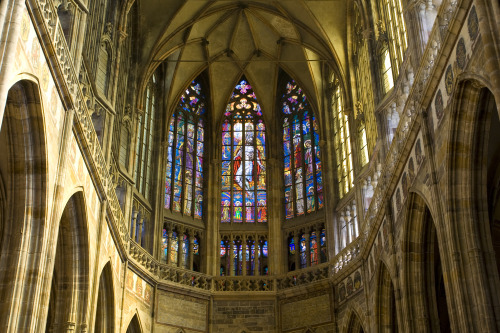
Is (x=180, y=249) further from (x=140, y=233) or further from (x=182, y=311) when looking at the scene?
(x=182, y=311)

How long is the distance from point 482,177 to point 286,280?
44.3 feet

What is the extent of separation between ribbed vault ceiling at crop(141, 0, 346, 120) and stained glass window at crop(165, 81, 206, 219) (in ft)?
2.67

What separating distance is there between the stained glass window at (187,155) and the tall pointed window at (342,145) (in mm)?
5854

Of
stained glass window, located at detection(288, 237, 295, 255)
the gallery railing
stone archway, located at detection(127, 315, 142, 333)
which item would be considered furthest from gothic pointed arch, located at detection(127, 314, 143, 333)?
stained glass window, located at detection(288, 237, 295, 255)

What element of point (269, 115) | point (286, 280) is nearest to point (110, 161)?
point (286, 280)

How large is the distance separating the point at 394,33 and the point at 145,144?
10.8 meters

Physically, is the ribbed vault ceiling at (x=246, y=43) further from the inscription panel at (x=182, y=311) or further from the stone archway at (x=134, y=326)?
the stone archway at (x=134, y=326)

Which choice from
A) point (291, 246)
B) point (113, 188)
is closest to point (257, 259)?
point (291, 246)

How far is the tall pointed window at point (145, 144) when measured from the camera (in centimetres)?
2553

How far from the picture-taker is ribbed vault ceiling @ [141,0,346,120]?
25984 millimetres

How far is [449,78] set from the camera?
13.5 metres

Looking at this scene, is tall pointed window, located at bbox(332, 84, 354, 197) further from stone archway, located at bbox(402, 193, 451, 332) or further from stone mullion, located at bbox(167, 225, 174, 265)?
stone archway, located at bbox(402, 193, 451, 332)

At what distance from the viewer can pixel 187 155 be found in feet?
94.0

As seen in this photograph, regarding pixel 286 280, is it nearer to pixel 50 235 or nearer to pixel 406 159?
pixel 406 159
